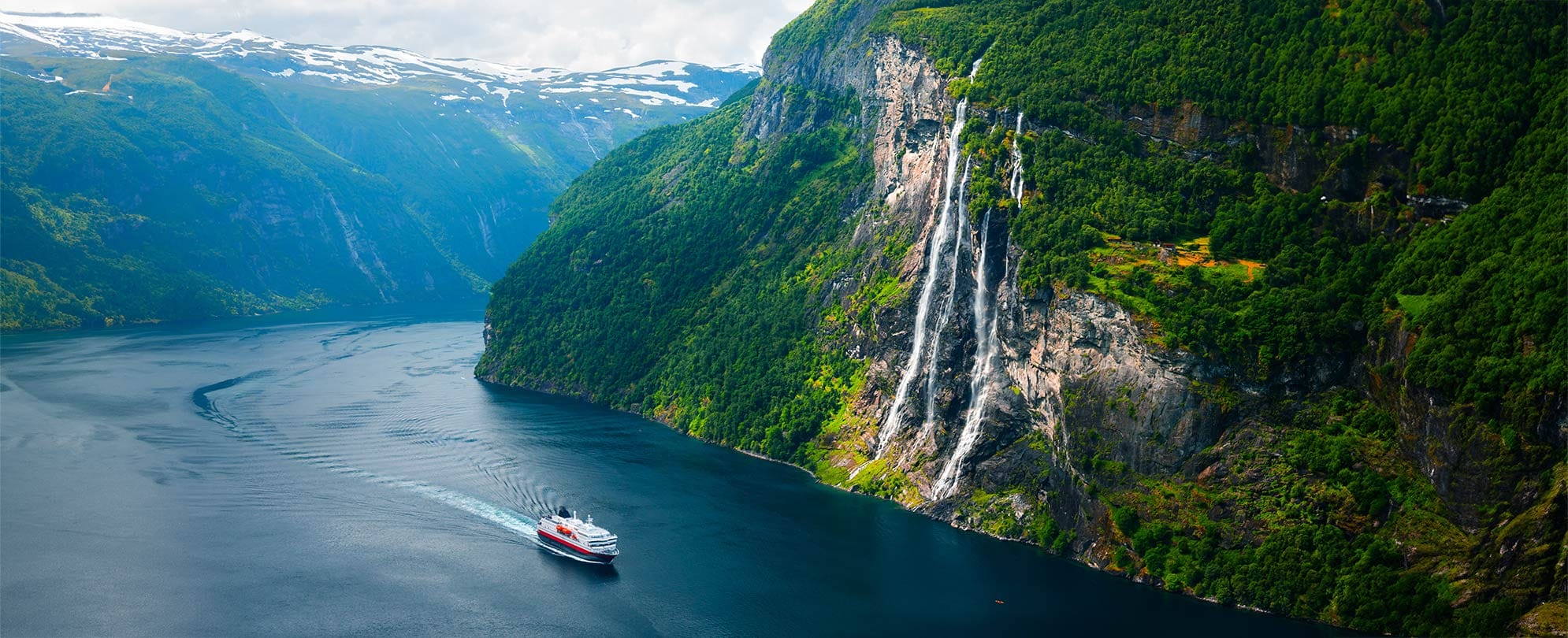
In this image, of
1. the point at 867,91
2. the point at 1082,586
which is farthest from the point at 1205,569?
the point at 867,91

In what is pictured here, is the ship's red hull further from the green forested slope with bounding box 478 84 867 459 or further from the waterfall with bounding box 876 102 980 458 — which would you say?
the green forested slope with bounding box 478 84 867 459

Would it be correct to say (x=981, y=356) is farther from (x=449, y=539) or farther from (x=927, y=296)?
(x=449, y=539)

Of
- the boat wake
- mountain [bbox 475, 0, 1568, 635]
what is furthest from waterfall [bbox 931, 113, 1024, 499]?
the boat wake

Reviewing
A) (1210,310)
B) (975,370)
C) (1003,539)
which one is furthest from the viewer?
(975,370)

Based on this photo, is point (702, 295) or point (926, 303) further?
point (702, 295)

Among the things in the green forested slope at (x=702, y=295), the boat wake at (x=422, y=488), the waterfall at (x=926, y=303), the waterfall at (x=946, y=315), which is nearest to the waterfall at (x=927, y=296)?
the waterfall at (x=926, y=303)

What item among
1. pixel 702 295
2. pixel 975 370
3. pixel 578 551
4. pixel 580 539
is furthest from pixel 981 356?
pixel 702 295
